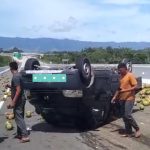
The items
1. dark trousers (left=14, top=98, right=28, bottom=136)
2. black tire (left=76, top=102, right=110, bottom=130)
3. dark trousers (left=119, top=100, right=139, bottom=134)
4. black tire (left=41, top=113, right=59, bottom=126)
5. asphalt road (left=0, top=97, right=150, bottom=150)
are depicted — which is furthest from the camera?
black tire (left=41, top=113, right=59, bottom=126)

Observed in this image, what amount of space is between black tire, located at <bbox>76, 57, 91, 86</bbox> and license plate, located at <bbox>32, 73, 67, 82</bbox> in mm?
456

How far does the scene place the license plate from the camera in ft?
45.6

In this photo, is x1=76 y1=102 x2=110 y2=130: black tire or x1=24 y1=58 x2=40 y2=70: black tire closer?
x1=76 y1=102 x2=110 y2=130: black tire

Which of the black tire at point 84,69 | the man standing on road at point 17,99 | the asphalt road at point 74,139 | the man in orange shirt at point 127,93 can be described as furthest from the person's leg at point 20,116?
the man in orange shirt at point 127,93

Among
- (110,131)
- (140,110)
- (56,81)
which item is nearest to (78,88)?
(56,81)

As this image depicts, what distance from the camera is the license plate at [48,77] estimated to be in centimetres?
1390

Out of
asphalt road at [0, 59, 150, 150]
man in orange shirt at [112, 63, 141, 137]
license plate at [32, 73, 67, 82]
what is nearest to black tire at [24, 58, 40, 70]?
license plate at [32, 73, 67, 82]

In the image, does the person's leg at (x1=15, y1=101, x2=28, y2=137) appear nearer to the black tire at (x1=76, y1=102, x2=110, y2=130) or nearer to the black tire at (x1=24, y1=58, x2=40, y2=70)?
the black tire at (x1=76, y1=102, x2=110, y2=130)

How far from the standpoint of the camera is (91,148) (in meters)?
12.2

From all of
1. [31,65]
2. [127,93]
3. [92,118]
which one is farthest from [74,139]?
[31,65]

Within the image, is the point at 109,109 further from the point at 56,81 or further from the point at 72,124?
the point at 56,81

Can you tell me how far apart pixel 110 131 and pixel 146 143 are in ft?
6.78

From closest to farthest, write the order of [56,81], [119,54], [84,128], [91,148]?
[91,148] → [56,81] → [84,128] → [119,54]

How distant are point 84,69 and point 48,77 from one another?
0.97 metres
